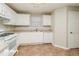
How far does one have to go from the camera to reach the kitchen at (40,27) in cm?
406

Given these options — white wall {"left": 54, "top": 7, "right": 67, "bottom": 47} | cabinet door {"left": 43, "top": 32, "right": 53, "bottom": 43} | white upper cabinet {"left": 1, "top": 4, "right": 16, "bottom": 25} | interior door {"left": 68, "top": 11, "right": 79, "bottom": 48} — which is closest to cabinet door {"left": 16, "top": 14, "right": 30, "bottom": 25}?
cabinet door {"left": 43, "top": 32, "right": 53, "bottom": 43}

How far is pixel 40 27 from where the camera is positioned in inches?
262

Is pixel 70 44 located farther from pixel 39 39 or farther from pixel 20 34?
pixel 20 34

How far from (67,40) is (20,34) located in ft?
7.90

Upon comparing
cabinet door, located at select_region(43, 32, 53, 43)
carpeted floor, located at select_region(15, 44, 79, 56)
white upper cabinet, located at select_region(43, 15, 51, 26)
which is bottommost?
carpeted floor, located at select_region(15, 44, 79, 56)

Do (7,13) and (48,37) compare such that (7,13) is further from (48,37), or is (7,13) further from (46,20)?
(46,20)

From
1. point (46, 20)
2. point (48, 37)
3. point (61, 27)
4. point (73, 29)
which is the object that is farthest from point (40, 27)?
point (73, 29)

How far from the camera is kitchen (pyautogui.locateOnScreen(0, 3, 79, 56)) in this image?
406cm

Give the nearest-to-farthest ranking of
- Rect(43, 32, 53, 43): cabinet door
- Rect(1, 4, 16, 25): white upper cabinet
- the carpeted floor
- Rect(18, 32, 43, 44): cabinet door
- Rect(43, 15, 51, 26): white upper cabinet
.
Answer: Rect(1, 4, 16, 25): white upper cabinet
the carpeted floor
Rect(18, 32, 43, 44): cabinet door
Rect(43, 32, 53, 43): cabinet door
Rect(43, 15, 51, 26): white upper cabinet

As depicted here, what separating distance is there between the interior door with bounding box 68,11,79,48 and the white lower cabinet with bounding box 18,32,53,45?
4.56 ft

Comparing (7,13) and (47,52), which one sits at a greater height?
(7,13)

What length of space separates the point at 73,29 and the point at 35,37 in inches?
80.9

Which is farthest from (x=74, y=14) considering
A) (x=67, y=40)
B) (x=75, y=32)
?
(x=67, y=40)

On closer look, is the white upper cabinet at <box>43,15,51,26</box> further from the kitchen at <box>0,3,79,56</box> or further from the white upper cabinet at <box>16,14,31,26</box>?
the white upper cabinet at <box>16,14,31,26</box>
